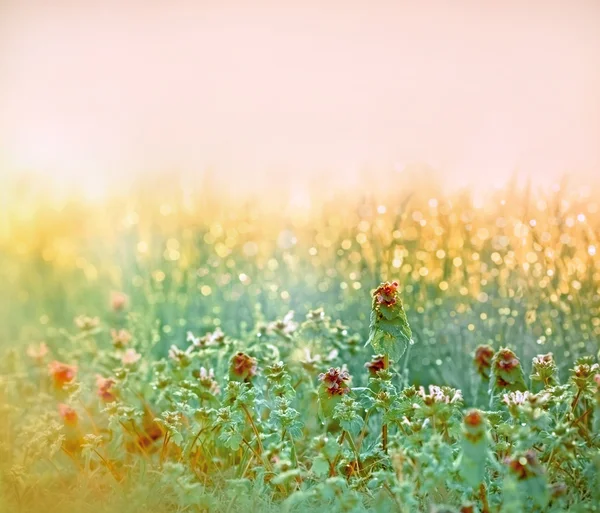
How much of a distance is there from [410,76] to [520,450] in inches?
61.6

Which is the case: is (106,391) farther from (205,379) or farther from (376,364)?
(376,364)

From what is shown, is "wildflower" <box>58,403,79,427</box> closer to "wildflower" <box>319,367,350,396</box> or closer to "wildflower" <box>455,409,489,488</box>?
"wildflower" <box>319,367,350,396</box>

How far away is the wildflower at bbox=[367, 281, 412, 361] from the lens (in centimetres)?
152

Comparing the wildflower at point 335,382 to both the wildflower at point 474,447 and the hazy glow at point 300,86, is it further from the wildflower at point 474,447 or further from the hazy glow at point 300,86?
the hazy glow at point 300,86

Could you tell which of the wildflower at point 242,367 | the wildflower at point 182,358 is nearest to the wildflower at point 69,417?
the wildflower at point 182,358

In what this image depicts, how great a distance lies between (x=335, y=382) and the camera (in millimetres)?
1575

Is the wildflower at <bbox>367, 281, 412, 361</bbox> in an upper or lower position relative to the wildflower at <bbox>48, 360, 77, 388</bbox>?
upper

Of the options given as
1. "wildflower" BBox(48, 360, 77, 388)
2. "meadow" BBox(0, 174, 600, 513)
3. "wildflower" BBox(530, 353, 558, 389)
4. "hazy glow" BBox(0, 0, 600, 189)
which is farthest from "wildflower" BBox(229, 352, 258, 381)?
"hazy glow" BBox(0, 0, 600, 189)

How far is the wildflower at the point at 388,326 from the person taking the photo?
1523 millimetres

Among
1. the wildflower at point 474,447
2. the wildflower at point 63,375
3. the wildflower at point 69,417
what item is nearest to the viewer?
the wildflower at point 474,447

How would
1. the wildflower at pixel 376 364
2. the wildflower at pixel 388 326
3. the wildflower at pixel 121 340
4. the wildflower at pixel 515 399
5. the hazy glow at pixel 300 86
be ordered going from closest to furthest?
the wildflower at pixel 515 399
the wildflower at pixel 388 326
the wildflower at pixel 376 364
the wildflower at pixel 121 340
the hazy glow at pixel 300 86

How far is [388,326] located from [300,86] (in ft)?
4.55

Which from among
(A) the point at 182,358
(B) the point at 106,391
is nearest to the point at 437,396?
(A) the point at 182,358

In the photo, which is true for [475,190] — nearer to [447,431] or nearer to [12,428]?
[447,431]
